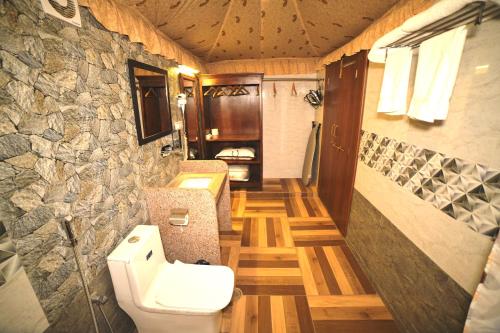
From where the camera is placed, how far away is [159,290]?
1419mm

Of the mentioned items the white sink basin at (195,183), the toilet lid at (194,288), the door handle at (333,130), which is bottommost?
the toilet lid at (194,288)

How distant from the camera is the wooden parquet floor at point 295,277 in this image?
5.45 ft

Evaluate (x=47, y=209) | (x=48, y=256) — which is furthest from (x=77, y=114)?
(x=48, y=256)

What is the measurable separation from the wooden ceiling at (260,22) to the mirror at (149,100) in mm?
422

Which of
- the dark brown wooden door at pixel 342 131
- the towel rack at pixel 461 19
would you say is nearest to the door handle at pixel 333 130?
the dark brown wooden door at pixel 342 131

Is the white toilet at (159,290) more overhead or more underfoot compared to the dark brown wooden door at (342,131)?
more underfoot

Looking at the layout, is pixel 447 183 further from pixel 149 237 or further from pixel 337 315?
pixel 149 237

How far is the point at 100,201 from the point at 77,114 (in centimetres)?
53

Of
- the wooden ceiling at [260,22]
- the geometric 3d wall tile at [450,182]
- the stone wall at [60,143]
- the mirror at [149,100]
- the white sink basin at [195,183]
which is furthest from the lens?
the white sink basin at [195,183]

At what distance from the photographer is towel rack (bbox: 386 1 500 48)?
0.90m

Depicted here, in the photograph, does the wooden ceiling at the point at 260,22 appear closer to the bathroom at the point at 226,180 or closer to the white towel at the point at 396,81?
the bathroom at the point at 226,180

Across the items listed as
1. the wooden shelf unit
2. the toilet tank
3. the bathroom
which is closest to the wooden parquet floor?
the bathroom

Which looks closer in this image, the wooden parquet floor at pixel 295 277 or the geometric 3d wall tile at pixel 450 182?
the geometric 3d wall tile at pixel 450 182

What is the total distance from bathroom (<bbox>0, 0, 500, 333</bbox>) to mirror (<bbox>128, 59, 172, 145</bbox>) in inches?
0.7
